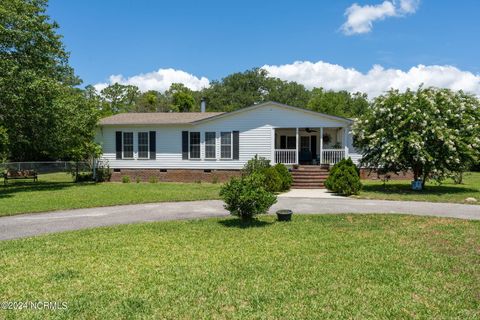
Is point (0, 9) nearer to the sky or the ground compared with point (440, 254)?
nearer to the sky

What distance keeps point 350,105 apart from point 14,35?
5451 cm

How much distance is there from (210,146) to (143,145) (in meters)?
3.95

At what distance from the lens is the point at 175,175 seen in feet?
73.4

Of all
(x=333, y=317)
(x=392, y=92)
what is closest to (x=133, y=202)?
(x=333, y=317)

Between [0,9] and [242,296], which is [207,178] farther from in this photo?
[242,296]

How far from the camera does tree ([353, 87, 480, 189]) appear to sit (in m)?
15.3

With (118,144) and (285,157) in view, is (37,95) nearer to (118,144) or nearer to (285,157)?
(118,144)

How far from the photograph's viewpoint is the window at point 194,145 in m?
22.2

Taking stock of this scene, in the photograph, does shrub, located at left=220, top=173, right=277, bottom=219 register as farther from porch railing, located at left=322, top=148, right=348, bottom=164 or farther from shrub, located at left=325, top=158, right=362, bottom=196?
porch railing, located at left=322, top=148, right=348, bottom=164

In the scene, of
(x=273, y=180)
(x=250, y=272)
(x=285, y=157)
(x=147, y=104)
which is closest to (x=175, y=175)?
(x=285, y=157)

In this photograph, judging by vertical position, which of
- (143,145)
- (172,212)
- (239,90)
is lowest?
(172,212)

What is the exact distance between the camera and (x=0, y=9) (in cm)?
1712

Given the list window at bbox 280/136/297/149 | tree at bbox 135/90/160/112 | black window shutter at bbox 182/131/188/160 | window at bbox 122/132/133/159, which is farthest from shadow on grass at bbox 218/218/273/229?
tree at bbox 135/90/160/112

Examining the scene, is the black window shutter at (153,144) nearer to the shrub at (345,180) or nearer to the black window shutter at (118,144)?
the black window shutter at (118,144)
